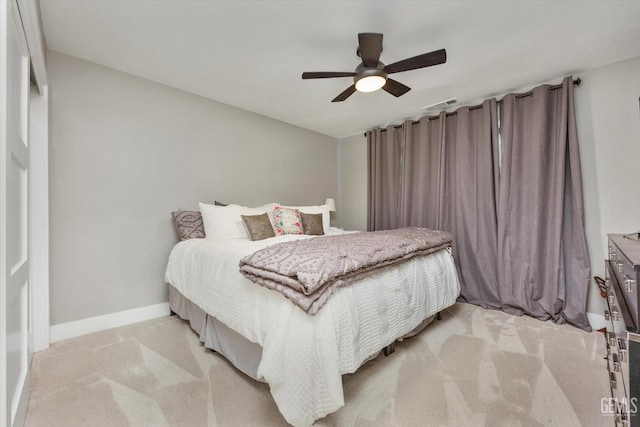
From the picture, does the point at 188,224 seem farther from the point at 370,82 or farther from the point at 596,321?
the point at 596,321

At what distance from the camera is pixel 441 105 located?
10.3 ft

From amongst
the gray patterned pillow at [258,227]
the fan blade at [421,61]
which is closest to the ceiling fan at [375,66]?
the fan blade at [421,61]

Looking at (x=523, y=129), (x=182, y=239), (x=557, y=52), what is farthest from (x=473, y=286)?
(x=182, y=239)

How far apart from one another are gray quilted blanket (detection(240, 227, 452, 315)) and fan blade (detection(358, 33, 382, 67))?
124 cm

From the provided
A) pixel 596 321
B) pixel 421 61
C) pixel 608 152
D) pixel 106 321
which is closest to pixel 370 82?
pixel 421 61

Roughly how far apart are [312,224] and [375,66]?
165 cm

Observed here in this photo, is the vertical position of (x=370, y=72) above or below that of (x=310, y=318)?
above

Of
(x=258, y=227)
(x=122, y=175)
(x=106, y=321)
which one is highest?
(x=122, y=175)

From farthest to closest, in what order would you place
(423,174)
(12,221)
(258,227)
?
(423,174), (258,227), (12,221)

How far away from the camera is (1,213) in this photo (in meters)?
0.89

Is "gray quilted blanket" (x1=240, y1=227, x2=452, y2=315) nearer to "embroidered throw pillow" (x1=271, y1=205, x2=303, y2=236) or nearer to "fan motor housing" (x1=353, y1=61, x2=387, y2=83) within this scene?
"embroidered throw pillow" (x1=271, y1=205, x2=303, y2=236)

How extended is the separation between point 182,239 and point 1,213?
1691 mm

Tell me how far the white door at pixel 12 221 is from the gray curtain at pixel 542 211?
3473mm

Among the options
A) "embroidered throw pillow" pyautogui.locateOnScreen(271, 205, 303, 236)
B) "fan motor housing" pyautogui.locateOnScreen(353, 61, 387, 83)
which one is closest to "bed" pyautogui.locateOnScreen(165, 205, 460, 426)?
"embroidered throw pillow" pyautogui.locateOnScreen(271, 205, 303, 236)
